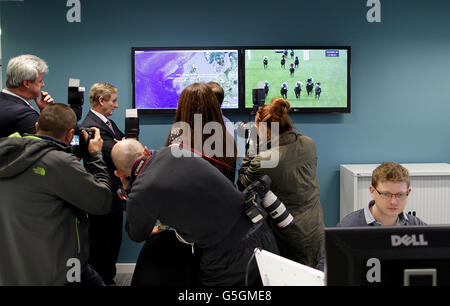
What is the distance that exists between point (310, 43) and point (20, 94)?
2437 mm

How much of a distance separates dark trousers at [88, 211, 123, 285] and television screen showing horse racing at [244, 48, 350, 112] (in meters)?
1.56

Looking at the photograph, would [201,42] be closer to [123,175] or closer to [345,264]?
[123,175]

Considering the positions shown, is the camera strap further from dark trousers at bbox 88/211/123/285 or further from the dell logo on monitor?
dark trousers at bbox 88/211/123/285

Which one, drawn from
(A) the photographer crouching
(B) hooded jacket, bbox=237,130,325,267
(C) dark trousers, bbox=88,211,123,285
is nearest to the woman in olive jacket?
(B) hooded jacket, bbox=237,130,325,267

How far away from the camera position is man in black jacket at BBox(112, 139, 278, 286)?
1.31m

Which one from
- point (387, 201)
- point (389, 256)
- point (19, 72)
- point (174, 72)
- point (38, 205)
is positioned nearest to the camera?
point (389, 256)

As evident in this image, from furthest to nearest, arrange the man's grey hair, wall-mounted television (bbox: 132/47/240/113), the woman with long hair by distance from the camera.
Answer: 1. wall-mounted television (bbox: 132/47/240/113)
2. the man's grey hair
3. the woman with long hair

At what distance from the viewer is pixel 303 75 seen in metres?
3.38

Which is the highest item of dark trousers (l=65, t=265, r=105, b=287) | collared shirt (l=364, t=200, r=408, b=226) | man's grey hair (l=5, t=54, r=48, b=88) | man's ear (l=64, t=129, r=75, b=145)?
man's grey hair (l=5, t=54, r=48, b=88)

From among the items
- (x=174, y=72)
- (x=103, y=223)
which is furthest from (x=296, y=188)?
(x=174, y=72)

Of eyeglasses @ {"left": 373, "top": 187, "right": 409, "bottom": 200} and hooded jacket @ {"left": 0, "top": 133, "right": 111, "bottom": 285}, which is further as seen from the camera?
eyeglasses @ {"left": 373, "top": 187, "right": 409, "bottom": 200}

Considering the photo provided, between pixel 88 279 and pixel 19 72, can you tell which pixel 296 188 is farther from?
pixel 19 72

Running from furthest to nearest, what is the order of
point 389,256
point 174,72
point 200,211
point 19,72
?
point 174,72 < point 19,72 < point 200,211 < point 389,256
